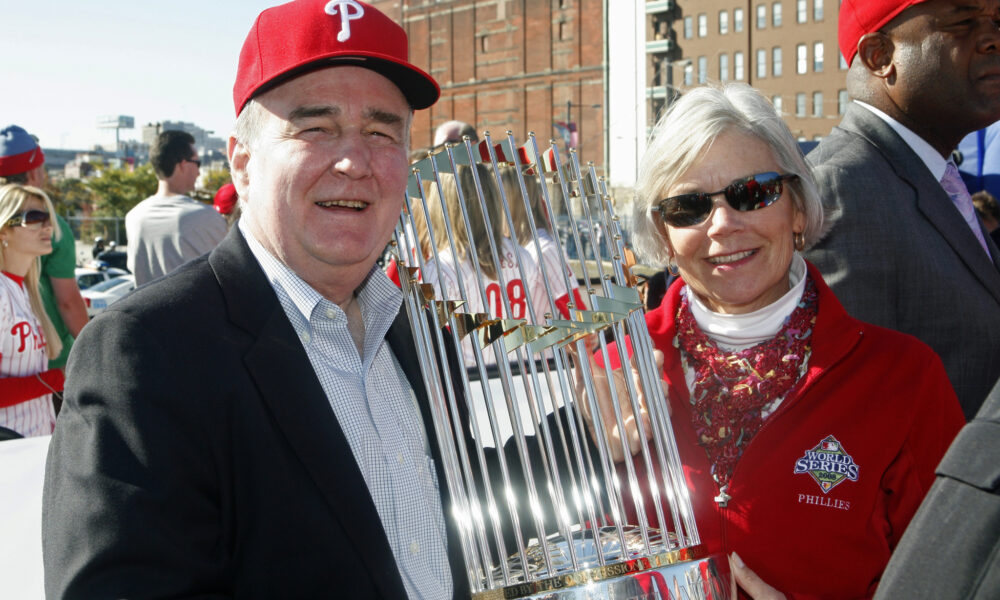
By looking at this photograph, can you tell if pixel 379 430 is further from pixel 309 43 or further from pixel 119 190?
pixel 119 190

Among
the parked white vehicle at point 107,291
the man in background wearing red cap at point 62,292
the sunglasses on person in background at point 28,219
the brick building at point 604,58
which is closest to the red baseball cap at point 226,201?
the man in background wearing red cap at point 62,292

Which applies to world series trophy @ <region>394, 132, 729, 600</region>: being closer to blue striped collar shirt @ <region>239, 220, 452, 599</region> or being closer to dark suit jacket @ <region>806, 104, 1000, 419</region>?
blue striped collar shirt @ <region>239, 220, 452, 599</region>

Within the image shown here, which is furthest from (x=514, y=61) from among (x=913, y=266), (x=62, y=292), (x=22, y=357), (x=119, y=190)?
(x=913, y=266)

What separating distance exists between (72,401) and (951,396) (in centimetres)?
187

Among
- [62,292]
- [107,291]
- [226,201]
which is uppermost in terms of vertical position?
[226,201]

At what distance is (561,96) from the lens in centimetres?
5641

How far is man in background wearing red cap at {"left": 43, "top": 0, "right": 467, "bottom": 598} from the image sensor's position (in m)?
1.19

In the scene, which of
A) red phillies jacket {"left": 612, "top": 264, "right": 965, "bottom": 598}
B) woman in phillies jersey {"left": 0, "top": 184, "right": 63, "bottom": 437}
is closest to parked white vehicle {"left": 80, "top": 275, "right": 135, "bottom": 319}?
woman in phillies jersey {"left": 0, "top": 184, "right": 63, "bottom": 437}

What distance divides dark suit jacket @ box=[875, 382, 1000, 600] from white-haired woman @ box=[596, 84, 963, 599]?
870mm

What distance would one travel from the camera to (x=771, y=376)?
191cm

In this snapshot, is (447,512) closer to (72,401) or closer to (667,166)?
(72,401)

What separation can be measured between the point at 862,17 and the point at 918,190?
1.97 ft

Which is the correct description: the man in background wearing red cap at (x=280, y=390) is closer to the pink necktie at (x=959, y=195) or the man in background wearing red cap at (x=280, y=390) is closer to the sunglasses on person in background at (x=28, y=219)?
the pink necktie at (x=959, y=195)

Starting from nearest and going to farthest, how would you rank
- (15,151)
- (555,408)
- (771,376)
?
(555,408) < (771,376) < (15,151)
